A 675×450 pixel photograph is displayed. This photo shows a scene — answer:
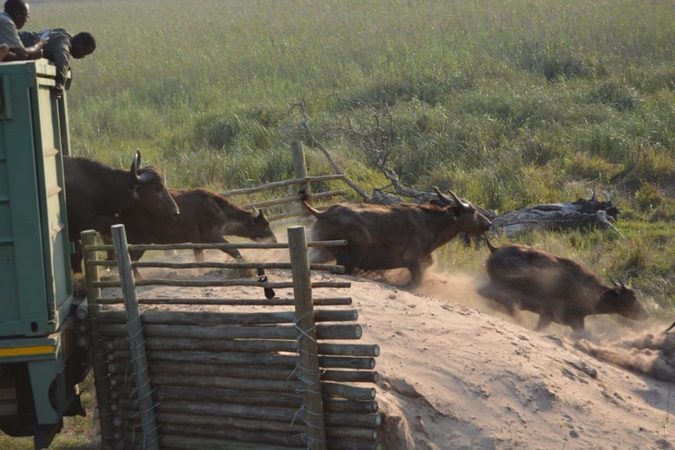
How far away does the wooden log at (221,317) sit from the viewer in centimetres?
635

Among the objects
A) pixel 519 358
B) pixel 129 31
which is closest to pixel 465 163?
pixel 519 358

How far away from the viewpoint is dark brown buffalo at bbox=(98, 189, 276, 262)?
30.9 feet

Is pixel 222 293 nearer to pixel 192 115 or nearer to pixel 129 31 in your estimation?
pixel 192 115

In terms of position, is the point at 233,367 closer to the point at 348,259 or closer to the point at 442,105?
the point at 348,259

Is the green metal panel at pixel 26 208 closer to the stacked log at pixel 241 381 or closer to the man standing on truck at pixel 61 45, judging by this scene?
the stacked log at pixel 241 381

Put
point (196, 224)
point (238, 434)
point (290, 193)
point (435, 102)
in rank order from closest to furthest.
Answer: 1. point (238, 434)
2. point (196, 224)
3. point (290, 193)
4. point (435, 102)

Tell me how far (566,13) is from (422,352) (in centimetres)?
2010

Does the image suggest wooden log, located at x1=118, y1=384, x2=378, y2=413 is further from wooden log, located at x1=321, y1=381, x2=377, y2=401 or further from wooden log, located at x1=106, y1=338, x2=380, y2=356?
wooden log, located at x1=106, y1=338, x2=380, y2=356

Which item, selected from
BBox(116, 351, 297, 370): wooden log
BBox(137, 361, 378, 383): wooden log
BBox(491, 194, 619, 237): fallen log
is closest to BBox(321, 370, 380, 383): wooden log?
BBox(137, 361, 378, 383): wooden log

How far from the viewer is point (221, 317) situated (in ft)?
21.9

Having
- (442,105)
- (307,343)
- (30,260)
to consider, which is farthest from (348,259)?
(442,105)

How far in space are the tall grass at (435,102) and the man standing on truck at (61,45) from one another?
5.62 meters

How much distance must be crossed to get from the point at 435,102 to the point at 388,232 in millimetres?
9152

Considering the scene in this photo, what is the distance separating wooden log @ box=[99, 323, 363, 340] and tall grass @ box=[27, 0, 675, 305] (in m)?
5.86
